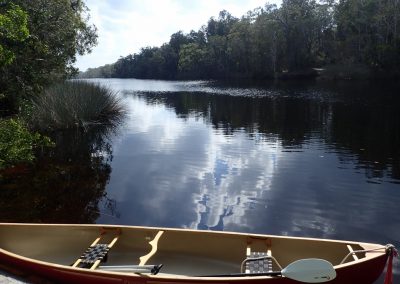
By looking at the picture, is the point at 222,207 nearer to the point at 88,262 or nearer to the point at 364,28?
the point at 88,262

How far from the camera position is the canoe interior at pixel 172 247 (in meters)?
6.64

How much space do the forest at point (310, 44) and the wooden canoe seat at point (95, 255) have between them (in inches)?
2619

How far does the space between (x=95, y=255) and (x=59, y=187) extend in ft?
21.6

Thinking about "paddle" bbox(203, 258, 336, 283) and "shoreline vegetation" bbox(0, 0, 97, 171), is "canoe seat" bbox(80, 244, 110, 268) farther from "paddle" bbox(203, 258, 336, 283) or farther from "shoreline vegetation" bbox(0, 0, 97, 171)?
"shoreline vegetation" bbox(0, 0, 97, 171)

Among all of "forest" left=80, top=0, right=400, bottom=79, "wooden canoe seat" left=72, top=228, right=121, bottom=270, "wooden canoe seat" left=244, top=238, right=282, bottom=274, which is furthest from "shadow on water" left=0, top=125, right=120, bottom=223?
"forest" left=80, top=0, right=400, bottom=79

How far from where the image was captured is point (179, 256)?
23.5ft

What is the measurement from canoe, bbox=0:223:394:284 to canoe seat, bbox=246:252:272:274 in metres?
0.01

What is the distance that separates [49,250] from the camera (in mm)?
7555

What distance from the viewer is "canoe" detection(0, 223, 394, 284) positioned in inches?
217

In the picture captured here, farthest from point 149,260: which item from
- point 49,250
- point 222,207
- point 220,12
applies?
point 220,12

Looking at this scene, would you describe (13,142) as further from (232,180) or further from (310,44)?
(310,44)

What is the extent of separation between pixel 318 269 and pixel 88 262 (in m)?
3.59

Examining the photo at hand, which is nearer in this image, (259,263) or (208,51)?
(259,263)

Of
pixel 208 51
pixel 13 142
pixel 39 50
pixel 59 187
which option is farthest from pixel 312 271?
pixel 208 51
